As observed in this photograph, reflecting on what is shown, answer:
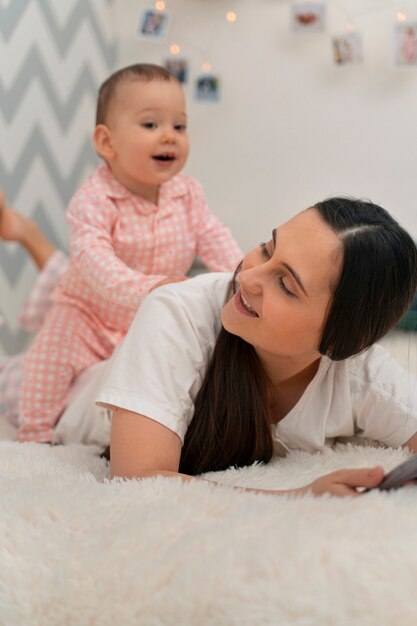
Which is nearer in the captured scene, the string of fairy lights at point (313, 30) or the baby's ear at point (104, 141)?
the baby's ear at point (104, 141)

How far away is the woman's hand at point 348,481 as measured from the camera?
0.97 metres

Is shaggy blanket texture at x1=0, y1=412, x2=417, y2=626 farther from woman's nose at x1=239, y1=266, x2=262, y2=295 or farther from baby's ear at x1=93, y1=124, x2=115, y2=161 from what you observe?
baby's ear at x1=93, y1=124, x2=115, y2=161

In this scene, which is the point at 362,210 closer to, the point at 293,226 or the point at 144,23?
the point at 293,226

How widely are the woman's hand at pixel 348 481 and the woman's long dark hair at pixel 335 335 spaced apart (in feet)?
0.77

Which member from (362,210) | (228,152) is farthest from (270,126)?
(362,210)

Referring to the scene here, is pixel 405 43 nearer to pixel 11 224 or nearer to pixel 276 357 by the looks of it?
pixel 11 224

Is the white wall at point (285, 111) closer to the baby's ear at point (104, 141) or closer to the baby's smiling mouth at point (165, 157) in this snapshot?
the baby's smiling mouth at point (165, 157)

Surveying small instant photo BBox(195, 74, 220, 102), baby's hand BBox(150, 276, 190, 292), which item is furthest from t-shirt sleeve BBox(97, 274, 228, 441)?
small instant photo BBox(195, 74, 220, 102)

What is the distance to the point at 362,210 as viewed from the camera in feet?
3.83

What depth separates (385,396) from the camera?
1.33m

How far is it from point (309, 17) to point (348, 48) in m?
0.16

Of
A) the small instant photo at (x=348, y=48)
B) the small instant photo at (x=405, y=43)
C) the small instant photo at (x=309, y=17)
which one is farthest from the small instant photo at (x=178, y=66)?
the small instant photo at (x=405, y=43)

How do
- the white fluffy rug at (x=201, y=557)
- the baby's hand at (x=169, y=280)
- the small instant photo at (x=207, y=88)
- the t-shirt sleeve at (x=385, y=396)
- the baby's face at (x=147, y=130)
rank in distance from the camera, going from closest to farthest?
1. the white fluffy rug at (x=201, y=557)
2. the t-shirt sleeve at (x=385, y=396)
3. the baby's hand at (x=169, y=280)
4. the baby's face at (x=147, y=130)
5. the small instant photo at (x=207, y=88)

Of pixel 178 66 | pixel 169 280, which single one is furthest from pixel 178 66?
pixel 169 280
